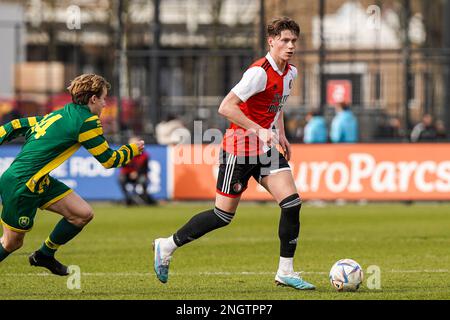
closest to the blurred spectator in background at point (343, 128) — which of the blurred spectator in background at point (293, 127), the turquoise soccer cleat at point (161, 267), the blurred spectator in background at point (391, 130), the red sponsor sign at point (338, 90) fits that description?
the blurred spectator in background at point (391, 130)

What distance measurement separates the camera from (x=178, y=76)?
29.2m

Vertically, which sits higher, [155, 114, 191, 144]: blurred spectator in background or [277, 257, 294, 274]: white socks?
[155, 114, 191, 144]: blurred spectator in background

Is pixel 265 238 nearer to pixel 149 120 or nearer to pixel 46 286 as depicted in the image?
pixel 46 286

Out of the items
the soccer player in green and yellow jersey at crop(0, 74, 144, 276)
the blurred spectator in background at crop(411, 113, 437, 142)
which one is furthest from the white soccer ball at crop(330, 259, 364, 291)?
the blurred spectator in background at crop(411, 113, 437, 142)

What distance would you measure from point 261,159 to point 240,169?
0.71ft

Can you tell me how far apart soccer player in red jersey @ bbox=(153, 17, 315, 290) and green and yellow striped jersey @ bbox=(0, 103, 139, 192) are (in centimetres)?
93

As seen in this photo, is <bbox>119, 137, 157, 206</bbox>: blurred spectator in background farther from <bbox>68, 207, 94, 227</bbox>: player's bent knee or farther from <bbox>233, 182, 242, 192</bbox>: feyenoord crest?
<bbox>233, 182, 242, 192</bbox>: feyenoord crest

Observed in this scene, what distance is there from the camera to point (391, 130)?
26156 mm

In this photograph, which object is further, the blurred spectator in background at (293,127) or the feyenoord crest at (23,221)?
the blurred spectator in background at (293,127)

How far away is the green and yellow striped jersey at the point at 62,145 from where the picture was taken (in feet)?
33.1

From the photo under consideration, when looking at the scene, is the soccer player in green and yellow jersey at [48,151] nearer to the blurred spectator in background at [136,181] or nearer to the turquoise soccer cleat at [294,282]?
the turquoise soccer cleat at [294,282]

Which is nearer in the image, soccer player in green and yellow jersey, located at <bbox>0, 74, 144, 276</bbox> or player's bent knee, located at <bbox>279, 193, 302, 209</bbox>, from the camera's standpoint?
soccer player in green and yellow jersey, located at <bbox>0, 74, 144, 276</bbox>

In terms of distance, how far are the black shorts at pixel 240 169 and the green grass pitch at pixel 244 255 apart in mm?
922

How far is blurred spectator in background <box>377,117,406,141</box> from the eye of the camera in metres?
25.4
